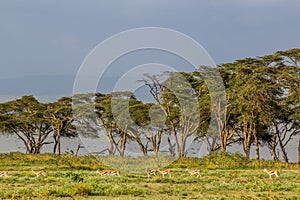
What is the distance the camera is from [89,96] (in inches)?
1852

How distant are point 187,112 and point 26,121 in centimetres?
1726

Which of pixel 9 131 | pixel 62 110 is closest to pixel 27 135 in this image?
pixel 9 131

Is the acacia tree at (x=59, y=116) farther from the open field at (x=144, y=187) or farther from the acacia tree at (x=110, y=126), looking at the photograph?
the open field at (x=144, y=187)

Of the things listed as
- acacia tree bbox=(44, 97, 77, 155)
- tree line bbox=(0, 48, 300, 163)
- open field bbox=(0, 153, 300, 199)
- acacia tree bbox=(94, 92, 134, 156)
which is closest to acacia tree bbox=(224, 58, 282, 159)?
tree line bbox=(0, 48, 300, 163)

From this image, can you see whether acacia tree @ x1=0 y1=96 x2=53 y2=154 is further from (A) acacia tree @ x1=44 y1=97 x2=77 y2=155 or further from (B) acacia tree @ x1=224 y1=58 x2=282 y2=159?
(B) acacia tree @ x1=224 y1=58 x2=282 y2=159

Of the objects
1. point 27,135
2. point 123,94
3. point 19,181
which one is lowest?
point 19,181

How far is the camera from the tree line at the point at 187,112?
38.5 metres

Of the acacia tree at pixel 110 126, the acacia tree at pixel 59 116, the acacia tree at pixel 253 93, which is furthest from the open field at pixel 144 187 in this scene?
the acacia tree at pixel 59 116

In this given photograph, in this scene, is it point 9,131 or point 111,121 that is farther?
point 9,131

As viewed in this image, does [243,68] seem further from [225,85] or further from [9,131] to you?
[9,131]

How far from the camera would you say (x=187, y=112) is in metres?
41.5

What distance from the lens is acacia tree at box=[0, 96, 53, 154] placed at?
4916cm

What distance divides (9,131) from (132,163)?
842 inches

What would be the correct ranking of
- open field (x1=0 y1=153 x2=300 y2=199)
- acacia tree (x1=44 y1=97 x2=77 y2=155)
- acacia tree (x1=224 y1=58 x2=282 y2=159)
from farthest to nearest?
acacia tree (x1=44 y1=97 x2=77 y2=155) → acacia tree (x1=224 y1=58 x2=282 y2=159) → open field (x1=0 y1=153 x2=300 y2=199)
